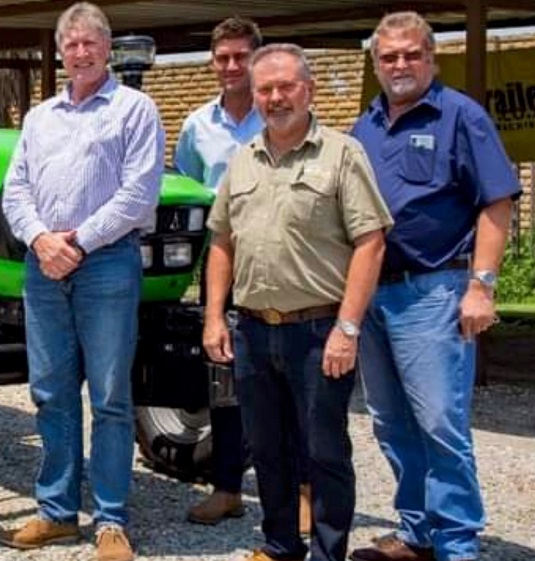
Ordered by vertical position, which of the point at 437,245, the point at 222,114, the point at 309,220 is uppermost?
the point at 222,114

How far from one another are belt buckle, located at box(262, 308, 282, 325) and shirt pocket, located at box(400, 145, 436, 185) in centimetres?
63

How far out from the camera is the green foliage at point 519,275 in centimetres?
1758

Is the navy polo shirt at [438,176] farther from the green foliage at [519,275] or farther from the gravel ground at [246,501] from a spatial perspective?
the green foliage at [519,275]

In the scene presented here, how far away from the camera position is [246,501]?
7.04m

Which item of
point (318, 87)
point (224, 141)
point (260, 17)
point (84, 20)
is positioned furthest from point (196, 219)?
point (318, 87)

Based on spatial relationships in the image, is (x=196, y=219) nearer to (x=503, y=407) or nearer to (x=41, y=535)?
(x=41, y=535)

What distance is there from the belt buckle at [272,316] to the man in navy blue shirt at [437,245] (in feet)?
1.41

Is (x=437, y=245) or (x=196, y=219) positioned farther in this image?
(x=196, y=219)

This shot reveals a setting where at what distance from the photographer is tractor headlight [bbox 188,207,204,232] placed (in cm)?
655

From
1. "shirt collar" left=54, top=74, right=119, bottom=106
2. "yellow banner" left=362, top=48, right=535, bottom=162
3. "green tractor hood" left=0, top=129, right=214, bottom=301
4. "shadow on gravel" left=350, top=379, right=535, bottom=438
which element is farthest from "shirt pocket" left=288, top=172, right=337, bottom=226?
"yellow banner" left=362, top=48, right=535, bottom=162

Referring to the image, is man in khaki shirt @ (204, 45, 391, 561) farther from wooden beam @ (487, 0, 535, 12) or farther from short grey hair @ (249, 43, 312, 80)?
wooden beam @ (487, 0, 535, 12)

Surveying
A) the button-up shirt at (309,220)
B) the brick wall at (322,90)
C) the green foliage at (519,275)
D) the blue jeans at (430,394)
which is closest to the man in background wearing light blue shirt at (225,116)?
the button-up shirt at (309,220)

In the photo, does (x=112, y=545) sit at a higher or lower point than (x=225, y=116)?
lower

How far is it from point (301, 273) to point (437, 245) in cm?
51
